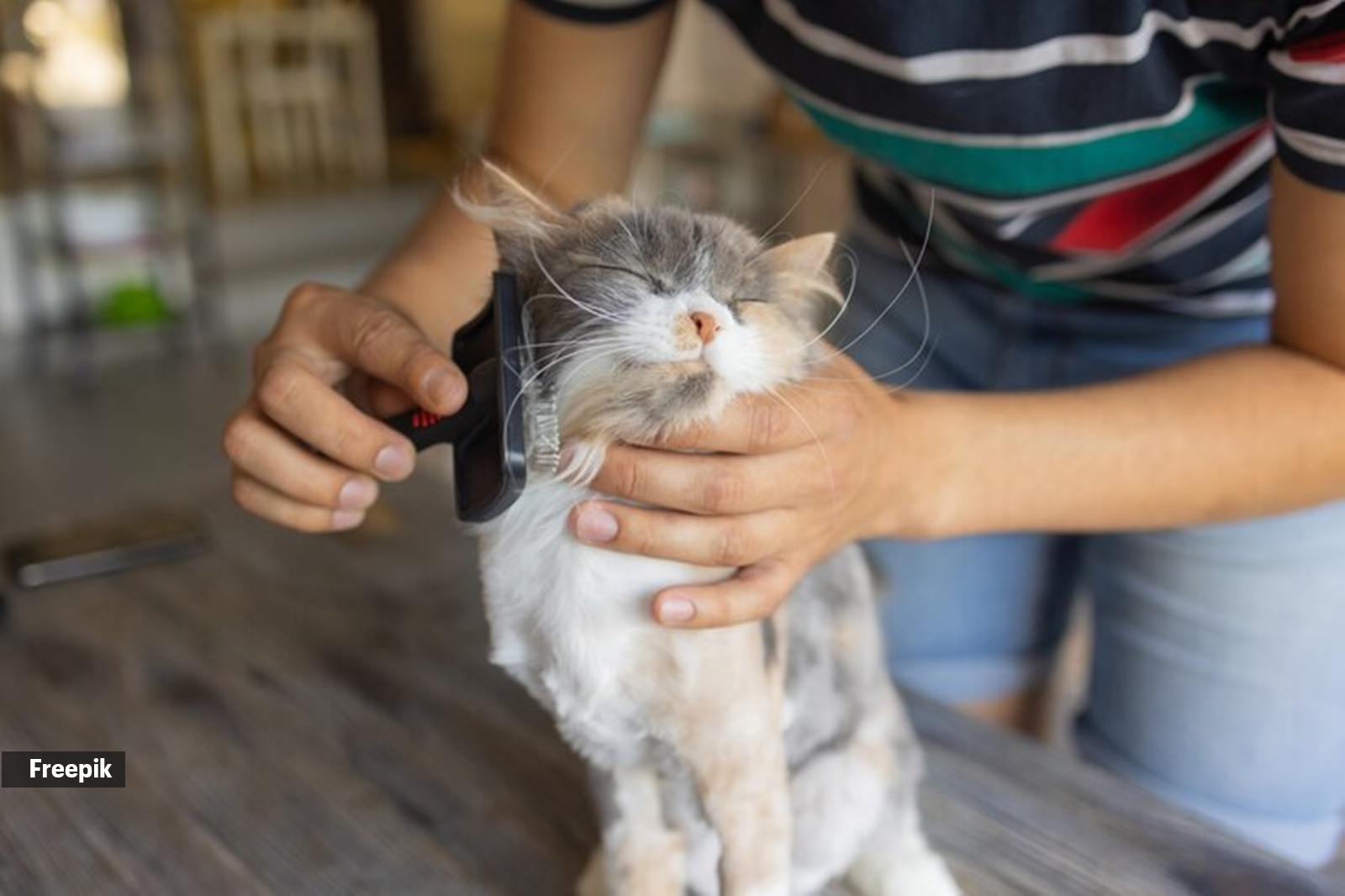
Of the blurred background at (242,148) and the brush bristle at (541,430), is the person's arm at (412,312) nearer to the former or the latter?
the brush bristle at (541,430)

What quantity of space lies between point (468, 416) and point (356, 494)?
5.2 inches

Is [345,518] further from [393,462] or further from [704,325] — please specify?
[704,325]

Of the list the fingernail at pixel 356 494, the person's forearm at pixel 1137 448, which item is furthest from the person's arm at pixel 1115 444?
the fingernail at pixel 356 494

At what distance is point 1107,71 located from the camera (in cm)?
68

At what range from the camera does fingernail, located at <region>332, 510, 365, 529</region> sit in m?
0.65

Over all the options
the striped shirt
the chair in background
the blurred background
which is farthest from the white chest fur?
the chair in background

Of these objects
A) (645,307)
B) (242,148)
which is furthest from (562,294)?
(242,148)

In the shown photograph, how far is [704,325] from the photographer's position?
49 centimetres

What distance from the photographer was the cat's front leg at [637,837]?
0.61 m

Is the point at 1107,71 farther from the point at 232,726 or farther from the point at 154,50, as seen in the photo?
the point at 154,50

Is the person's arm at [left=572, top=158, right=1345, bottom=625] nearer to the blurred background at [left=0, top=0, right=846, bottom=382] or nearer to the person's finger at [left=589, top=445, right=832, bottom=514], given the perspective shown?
the person's finger at [left=589, top=445, right=832, bottom=514]

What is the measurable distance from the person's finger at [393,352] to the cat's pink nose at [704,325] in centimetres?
12

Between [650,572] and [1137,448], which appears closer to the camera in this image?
[650,572]

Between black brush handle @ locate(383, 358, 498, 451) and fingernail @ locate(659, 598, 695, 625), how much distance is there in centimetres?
12
